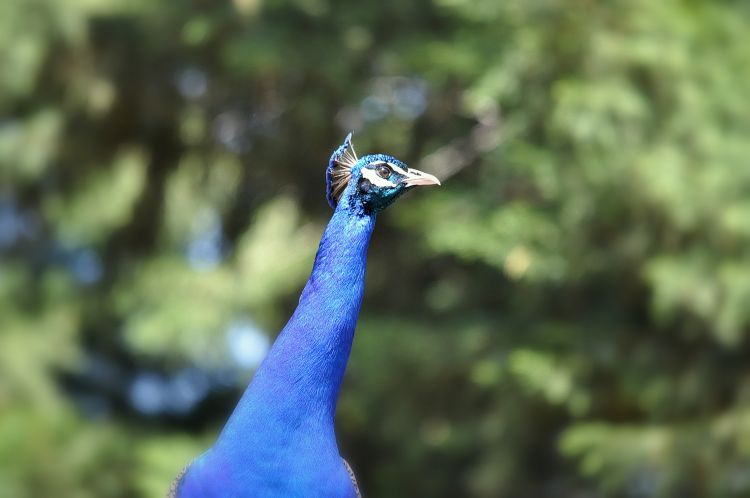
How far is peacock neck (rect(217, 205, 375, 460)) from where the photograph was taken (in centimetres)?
214

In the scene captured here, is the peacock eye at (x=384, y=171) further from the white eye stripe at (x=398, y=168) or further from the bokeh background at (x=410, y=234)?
the bokeh background at (x=410, y=234)

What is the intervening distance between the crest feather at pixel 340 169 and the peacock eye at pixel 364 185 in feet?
0.18

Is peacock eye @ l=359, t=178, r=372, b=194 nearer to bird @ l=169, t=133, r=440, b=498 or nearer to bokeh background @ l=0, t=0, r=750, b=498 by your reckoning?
A: bird @ l=169, t=133, r=440, b=498

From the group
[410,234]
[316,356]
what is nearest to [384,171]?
[316,356]

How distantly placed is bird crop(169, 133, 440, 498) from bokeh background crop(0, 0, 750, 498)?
2.79 m

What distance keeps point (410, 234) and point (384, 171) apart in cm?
388

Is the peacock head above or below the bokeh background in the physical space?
below

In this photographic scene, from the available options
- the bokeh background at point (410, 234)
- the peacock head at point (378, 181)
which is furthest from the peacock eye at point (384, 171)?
the bokeh background at point (410, 234)

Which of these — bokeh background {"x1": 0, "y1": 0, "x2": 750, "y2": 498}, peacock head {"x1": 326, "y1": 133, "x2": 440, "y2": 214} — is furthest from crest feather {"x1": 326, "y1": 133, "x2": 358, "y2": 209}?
bokeh background {"x1": 0, "y1": 0, "x2": 750, "y2": 498}

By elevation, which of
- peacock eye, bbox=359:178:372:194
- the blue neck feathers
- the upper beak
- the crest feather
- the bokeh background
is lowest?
the blue neck feathers

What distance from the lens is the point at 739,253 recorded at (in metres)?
4.82

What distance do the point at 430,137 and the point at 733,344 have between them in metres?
1.91

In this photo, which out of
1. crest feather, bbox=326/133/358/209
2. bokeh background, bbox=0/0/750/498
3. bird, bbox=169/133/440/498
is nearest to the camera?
bird, bbox=169/133/440/498

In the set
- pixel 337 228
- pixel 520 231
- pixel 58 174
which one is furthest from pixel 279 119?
pixel 337 228
